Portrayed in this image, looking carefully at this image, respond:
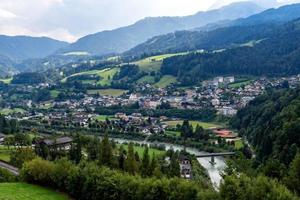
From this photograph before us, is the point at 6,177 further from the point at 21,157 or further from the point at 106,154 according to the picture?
the point at 106,154

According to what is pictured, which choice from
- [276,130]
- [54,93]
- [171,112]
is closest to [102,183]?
[276,130]

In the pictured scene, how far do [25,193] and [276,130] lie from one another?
40.2 m

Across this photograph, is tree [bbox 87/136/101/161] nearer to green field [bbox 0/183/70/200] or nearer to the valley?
the valley

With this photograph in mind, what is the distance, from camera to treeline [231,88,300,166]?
65744 mm

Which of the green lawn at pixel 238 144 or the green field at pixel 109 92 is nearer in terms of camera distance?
the green lawn at pixel 238 144

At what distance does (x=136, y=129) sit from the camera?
4646 inches

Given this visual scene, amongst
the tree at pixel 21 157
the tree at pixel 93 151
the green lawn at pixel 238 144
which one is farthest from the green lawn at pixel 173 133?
the tree at pixel 21 157

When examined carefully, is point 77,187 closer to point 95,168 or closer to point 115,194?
point 95,168

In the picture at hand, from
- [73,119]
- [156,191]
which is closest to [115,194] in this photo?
[156,191]

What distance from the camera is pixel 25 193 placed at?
162ft

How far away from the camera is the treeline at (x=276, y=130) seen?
216 feet

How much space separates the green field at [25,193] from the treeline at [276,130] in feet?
91.7

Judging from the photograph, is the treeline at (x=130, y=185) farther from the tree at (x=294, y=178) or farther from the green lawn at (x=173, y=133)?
the green lawn at (x=173, y=133)

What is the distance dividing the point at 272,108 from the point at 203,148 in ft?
51.0
